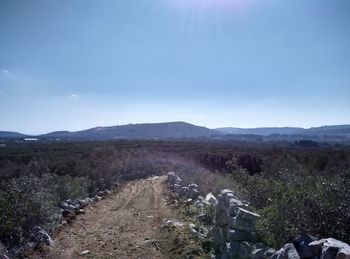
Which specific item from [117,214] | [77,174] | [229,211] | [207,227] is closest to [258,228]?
[229,211]

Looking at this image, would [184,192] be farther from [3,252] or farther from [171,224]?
[3,252]

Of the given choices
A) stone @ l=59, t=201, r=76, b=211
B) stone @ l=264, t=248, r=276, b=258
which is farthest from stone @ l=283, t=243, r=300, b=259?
stone @ l=59, t=201, r=76, b=211

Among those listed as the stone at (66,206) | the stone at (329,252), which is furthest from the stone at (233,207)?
the stone at (66,206)

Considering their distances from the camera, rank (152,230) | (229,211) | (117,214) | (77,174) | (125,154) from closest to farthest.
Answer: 1. (229,211)
2. (152,230)
3. (117,214)
4. (77,174)
5. (125,154)

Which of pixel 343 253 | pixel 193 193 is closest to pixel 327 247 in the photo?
pixel 343 253

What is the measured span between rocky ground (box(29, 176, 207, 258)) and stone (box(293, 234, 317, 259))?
331cm

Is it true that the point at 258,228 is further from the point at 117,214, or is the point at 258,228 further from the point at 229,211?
the point at 117,214

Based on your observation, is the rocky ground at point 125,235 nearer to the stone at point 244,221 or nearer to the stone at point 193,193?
the stone at point 193,193

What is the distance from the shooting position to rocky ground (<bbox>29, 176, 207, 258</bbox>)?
8.14 metres

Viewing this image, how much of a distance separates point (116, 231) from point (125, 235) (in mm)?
528

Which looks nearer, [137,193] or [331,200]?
[331,200]

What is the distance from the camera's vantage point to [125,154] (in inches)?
1297

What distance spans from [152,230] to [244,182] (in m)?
3.73

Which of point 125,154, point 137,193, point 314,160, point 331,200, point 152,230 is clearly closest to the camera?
point 331,200
